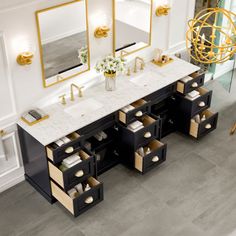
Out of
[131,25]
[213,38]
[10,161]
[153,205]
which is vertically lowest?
[153,205]

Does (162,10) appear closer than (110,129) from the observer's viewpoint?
No

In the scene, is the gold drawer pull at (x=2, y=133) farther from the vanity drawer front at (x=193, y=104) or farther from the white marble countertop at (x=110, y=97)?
the vanity drawer front at (x=193, y=104)

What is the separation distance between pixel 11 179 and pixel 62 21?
5.46 ft

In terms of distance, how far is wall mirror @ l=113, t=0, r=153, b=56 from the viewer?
4.54 m

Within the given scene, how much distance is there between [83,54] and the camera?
14.4 ft

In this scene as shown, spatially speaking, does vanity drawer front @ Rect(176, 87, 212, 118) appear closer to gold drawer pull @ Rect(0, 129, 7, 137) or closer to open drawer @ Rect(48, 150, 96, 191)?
open drawer @ Rect(48, 150, 96, 191)

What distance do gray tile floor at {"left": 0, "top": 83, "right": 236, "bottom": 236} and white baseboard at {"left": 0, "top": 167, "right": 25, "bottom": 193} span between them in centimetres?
5

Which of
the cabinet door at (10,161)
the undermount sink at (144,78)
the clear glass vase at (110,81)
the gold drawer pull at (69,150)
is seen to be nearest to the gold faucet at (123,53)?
the undermount sink at (144,78)

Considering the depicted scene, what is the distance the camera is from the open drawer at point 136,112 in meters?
4.36

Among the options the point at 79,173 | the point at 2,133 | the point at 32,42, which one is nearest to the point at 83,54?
the point at 32,42

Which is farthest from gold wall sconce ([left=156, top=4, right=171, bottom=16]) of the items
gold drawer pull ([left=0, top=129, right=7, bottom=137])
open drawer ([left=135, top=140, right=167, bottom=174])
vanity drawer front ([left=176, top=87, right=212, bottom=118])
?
gold drawer pull ([left=0, top=129, right=7, bottom=137])

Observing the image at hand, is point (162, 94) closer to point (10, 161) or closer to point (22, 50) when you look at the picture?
point (22, 50)

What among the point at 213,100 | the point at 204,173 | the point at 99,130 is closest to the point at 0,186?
the point at 99,130

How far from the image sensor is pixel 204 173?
4.64 m
